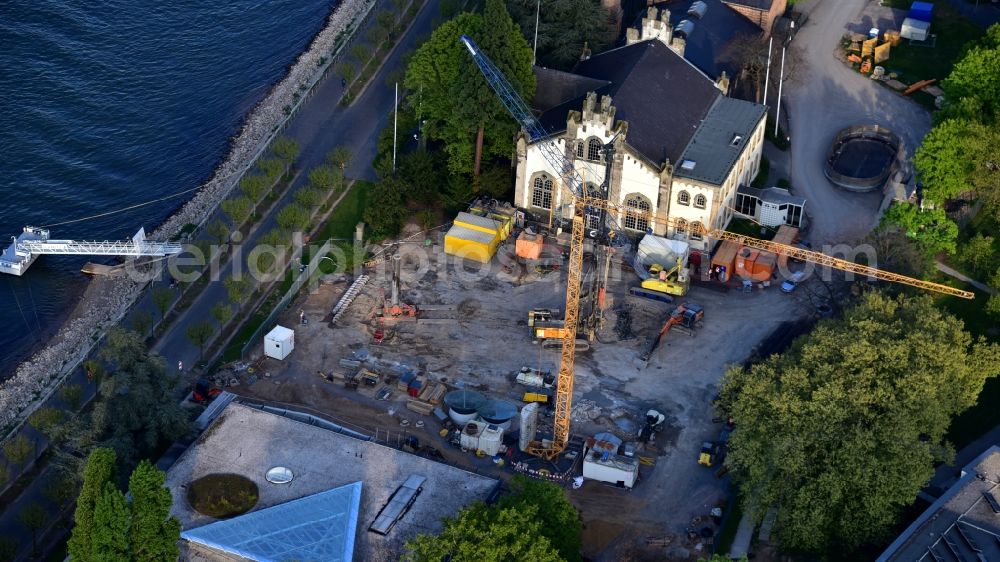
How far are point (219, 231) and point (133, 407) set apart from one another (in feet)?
98.1

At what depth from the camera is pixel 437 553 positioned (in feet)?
343

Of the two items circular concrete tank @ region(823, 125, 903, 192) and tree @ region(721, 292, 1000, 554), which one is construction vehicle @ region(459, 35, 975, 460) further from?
circular concrete tank @ region(823, 125, 903, 192)

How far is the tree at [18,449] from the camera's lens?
12038 cm

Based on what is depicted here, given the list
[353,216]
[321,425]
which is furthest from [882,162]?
[321,425]

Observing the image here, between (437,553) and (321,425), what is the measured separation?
78.8 ft

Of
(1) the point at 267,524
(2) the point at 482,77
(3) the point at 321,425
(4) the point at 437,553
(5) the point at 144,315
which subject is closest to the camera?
(4) the point at 437,553

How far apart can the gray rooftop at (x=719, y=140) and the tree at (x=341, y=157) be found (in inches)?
1308

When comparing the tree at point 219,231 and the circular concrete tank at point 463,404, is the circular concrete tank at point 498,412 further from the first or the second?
the tree at point 219,231

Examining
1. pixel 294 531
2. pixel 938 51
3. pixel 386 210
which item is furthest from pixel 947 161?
pixel 294 531

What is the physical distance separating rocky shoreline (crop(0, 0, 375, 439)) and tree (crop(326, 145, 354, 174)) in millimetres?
9774

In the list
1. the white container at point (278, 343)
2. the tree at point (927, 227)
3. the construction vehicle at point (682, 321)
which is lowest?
the white container at point (278, 343)

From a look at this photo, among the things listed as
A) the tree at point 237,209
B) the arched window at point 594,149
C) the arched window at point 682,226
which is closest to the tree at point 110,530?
the tree at point 237,209

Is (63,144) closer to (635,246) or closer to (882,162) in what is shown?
(635,246)

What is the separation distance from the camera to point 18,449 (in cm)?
12038
